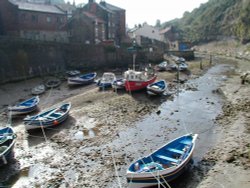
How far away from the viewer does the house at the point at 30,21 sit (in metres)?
39.8

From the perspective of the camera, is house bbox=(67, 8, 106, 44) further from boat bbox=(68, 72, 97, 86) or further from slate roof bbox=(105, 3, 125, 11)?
boat bbox=(68, 72, 97, 86)

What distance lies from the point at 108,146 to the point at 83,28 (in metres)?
35.5

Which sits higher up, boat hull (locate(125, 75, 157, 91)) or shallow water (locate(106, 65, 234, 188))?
boat hull (locate(125, 75, 157, 91))

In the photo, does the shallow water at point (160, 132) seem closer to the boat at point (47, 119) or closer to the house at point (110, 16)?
the boat at point (47, 119)

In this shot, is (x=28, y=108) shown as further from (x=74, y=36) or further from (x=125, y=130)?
(x=74, y=36)

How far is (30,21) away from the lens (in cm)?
4144

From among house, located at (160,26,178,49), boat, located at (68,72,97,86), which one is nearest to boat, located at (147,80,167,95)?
boat, located at (68,72,97,86)

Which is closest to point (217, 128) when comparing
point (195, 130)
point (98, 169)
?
point (195, 130)

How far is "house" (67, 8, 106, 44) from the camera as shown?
46938mm

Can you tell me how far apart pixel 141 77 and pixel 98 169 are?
16.8 metres

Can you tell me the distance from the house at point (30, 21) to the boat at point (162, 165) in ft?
115

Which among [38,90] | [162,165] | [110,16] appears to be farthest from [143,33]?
[162,165]

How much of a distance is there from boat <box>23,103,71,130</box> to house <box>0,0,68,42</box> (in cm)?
2461

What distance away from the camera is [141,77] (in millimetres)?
29062
